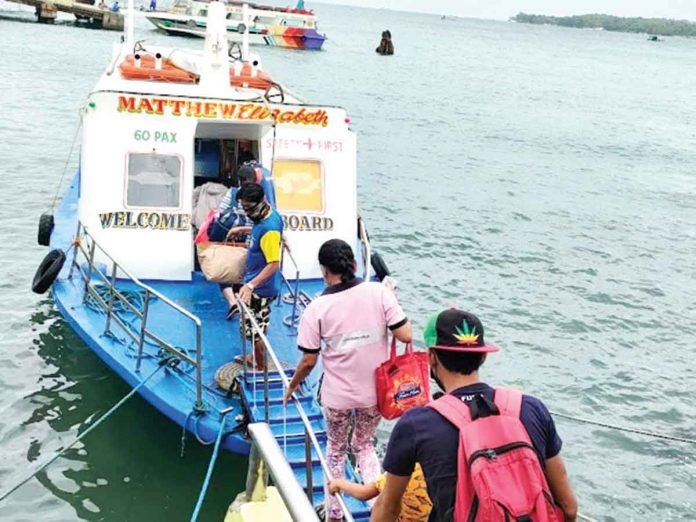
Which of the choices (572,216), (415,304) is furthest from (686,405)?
(572,216)

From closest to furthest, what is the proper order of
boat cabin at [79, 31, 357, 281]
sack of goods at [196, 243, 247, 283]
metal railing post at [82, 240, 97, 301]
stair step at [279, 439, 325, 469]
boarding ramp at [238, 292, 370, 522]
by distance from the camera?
boarding ramp at [238, 292, 370, 522], stair step at [279, 439, 325, 469], sack of goods at [196, 243, 247, 283], metal railing post at [82, 240, 97, 301], boat cabin at [79, 31, 357, 281]

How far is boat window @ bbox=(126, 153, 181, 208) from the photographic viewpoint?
30.9 ft

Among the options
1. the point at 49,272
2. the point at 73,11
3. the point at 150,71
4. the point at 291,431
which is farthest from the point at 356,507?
the point at 73,11

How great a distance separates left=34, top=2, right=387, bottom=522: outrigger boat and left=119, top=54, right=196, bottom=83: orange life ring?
6 centimetres

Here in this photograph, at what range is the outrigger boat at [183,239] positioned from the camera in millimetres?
6980

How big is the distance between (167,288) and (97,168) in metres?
1.69

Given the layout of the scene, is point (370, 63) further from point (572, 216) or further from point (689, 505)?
point (689, 505)

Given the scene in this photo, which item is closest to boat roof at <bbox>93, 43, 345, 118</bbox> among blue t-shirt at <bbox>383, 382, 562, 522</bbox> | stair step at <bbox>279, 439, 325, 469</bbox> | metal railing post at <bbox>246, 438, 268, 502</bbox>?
stair step at <bbox>279, 439, 325, 469</bbox>

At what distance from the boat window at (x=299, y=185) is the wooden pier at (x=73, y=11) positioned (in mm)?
56210

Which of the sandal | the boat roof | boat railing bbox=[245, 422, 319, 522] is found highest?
the boat roof

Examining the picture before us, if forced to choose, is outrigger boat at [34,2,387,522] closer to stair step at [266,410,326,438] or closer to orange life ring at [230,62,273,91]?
stair step at [266,410,326,438]

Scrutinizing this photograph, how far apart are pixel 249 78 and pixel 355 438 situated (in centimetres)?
865

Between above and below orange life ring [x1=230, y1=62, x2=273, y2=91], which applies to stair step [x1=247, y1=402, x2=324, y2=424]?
below

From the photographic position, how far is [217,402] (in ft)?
22.7
